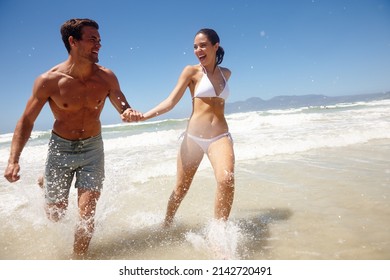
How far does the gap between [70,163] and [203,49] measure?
6.44 feet

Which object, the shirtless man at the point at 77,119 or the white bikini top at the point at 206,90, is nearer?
the shirtless man at the point at 77,119

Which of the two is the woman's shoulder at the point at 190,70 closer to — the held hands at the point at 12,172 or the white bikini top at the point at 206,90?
the white bikini top at the point at 206,90

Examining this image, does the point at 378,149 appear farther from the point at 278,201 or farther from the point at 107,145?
the point at 107,145

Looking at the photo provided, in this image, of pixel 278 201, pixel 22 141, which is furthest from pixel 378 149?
pixel 22 141

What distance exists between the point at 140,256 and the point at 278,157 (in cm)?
502

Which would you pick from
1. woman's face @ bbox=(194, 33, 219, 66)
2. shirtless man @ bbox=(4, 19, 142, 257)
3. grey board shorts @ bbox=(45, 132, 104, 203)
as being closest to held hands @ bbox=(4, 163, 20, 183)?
shirtless man @ bbox=(4, 19, 142, 257)

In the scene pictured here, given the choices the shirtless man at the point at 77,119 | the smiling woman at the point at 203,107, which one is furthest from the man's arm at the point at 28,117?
the smiling woman at the point at 203,107

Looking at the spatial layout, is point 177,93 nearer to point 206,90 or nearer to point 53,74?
point 206,90

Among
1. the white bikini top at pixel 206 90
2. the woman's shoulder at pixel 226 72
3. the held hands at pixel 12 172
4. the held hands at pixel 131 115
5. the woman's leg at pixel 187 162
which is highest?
the woman's shoulder at pixel 226 72

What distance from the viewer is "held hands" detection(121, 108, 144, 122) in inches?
129

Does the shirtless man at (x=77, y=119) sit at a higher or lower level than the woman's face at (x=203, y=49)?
lower

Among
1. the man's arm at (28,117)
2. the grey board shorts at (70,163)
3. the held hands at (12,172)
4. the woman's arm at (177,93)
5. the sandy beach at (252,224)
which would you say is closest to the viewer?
the held hands at (12,172)

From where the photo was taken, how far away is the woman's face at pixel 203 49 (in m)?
3.43

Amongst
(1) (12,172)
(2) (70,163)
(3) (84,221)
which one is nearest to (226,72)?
(2) (70,163)
